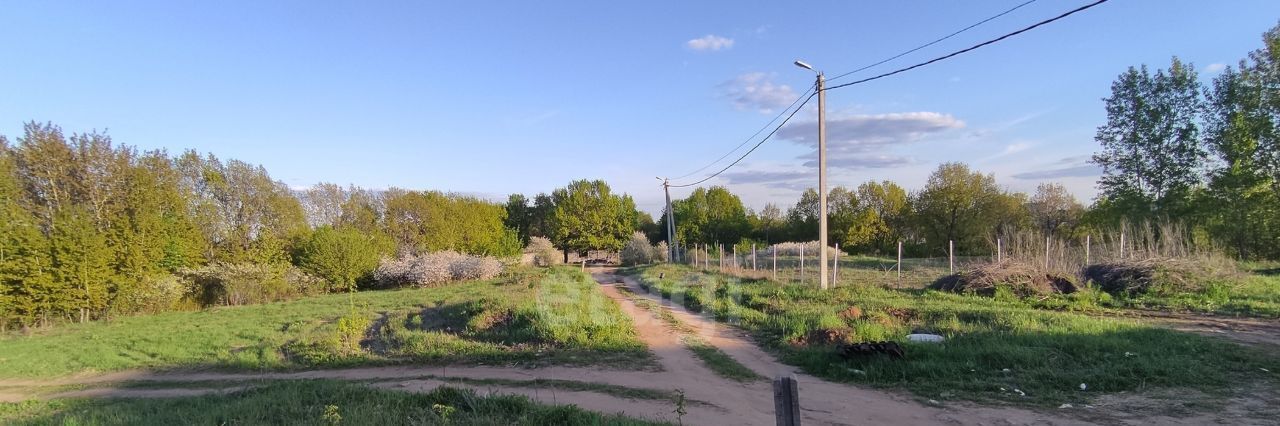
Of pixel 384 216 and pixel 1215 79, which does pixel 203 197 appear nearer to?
pixel 384 216

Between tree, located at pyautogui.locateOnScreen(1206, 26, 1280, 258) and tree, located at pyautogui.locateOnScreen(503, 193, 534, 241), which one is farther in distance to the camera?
tree, located at pyautogui.locateOnScreen(503, 193, 534, 241)

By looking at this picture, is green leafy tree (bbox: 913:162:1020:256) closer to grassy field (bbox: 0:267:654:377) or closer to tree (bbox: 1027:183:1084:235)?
tree (bbox: 1027:183:1084:235)

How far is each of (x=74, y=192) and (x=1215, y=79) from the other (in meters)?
46.9

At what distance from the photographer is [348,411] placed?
15.1 ft

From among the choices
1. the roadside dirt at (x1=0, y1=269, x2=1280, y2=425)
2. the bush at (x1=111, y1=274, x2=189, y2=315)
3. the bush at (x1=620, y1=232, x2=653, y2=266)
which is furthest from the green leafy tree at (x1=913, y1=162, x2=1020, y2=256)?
the bush at (x1=111, y1=274, x2=189, y2=315)

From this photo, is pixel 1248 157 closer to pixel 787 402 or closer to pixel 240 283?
pixel 787 402

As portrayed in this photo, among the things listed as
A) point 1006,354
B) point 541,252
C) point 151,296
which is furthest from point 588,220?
point 1006,354

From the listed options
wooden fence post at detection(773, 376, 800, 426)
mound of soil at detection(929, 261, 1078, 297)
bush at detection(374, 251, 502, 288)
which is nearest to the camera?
wooden fence post at detection(773, 376, 800, 426)

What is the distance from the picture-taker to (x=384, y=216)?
36.3 metres

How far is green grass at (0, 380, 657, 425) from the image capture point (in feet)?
14.4

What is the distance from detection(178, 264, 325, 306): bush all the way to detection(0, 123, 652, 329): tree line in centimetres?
6

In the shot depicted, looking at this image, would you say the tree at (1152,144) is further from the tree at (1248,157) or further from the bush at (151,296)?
the bush at (151,296)

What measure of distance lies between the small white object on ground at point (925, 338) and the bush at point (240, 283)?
26.6m

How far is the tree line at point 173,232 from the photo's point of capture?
61.5 feet
